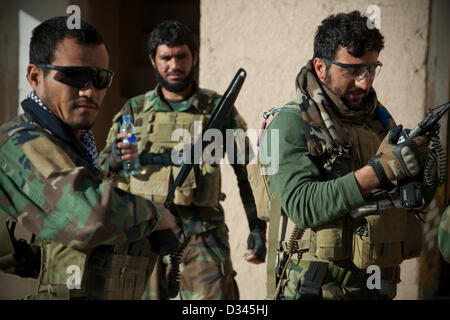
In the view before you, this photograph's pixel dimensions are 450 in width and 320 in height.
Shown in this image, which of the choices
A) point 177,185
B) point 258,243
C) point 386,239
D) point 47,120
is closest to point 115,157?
Answer: point 177,185

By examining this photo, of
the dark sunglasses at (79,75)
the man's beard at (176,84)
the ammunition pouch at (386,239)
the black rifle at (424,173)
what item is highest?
the man's beard at (176,84)

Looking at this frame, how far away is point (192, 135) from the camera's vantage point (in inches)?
154

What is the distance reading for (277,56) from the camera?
4453 millimetres

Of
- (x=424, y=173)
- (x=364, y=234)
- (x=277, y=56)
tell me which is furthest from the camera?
(x=277, y=56)

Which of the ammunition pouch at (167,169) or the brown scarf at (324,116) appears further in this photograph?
the ammunition pouch at (167,169)


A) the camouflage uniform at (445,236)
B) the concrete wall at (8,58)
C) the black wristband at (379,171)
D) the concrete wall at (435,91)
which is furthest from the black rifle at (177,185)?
the concrete wall at (8,58)

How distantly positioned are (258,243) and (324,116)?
128 centimetres

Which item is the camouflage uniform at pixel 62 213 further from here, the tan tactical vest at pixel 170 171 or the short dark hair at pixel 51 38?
the tan tactical vest at pixel 170 171

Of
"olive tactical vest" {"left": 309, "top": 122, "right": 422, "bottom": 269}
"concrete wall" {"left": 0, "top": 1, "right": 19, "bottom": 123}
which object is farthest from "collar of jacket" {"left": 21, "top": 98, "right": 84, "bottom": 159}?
"concrete wall" {"left": 0, "top": 1, "right": 19, "bottom": 123}

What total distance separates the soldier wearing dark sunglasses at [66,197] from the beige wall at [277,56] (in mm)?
2238

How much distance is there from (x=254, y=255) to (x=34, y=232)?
1.94 metres

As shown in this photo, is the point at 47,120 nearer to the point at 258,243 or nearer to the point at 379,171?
the point at 379,171

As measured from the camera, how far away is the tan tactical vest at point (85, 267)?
2.07 metres

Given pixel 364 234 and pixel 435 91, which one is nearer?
pixel 364 234
